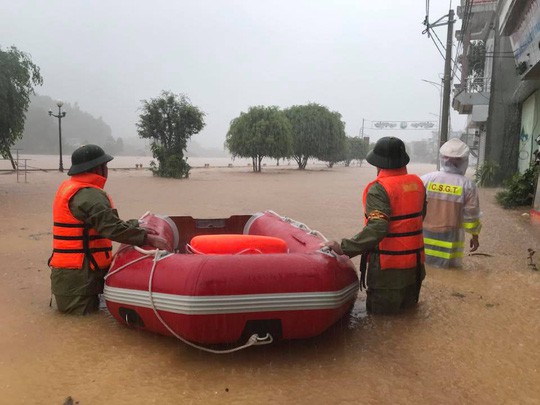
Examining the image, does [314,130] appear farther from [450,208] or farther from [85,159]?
[85,159]

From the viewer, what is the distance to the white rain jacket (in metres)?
5.00

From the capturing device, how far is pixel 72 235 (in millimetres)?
3717

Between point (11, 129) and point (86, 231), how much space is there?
12267 mm

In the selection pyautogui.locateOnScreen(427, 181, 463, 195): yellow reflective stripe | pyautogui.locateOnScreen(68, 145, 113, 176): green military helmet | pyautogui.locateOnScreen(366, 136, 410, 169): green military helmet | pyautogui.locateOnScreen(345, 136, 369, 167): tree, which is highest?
pyautogui.locateOnScreen(345, 136, 369, 167): tree

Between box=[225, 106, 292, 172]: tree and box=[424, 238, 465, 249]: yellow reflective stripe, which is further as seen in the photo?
box=[225, 106, 292, 172]: tree

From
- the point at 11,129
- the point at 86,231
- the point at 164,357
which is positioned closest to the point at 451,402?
the point at 164,357

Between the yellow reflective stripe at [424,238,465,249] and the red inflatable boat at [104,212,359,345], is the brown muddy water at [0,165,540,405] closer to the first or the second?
the red inflatable boat at [104,212,359,345]

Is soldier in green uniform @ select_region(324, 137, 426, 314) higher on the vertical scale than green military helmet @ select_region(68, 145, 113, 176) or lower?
lower

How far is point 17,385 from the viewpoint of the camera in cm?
283

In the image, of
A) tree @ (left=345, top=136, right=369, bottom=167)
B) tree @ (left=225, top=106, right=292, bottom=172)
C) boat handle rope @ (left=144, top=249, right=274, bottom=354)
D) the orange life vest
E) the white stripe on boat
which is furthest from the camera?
tree @ (left=345, top=136, right=369, bottom=167)

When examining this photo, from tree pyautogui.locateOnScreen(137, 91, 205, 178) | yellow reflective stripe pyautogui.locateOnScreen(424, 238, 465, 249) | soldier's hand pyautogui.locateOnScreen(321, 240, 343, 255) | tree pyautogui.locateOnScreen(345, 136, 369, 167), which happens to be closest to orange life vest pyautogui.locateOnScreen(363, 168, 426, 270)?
soldier's hand pyautogui.locateOnScreen(321, 240, 343, 255)

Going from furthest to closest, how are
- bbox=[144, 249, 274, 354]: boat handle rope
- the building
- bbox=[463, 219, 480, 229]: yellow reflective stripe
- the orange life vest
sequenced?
the building < bbox=[463, 219, 480, 229]: yellow reflective stripe < the orange life vest < bbox=[144, 249, 274, 354]: boat handle rope

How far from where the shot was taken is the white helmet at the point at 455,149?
506 cm

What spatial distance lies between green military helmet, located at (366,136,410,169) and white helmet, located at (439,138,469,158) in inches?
61.4
